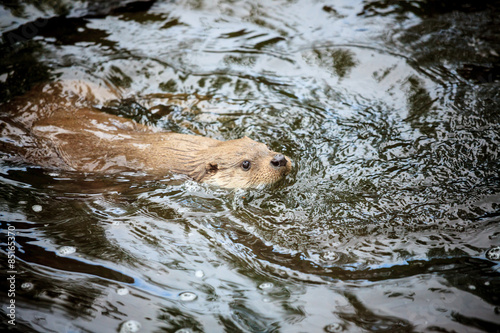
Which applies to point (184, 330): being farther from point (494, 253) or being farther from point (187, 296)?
point (494, 253)

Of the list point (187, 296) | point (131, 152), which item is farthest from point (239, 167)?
point (187, 296)

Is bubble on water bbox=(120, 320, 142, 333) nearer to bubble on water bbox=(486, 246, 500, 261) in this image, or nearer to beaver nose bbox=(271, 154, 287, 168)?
beaver nose bbox=(271, 154, 287, 168)

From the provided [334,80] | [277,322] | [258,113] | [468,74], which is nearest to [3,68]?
[258,113]

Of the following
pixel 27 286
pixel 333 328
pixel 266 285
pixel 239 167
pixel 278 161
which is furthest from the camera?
pixel 239 167

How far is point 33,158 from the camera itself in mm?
3914

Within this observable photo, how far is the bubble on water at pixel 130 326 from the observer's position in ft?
8.46

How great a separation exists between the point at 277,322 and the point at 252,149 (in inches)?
66.5

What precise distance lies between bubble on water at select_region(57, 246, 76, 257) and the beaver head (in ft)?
3.98

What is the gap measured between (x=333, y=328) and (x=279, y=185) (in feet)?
5.11

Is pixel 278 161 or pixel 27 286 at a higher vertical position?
pixel 278 161

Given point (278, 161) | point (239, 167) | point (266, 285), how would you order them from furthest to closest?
point (239, 167) → point (278, 161) → point (266, 285)

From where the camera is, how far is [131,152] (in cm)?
386

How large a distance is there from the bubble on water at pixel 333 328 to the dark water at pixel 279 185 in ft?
0.09

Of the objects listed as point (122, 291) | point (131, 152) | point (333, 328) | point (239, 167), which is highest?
point (131, 152)
